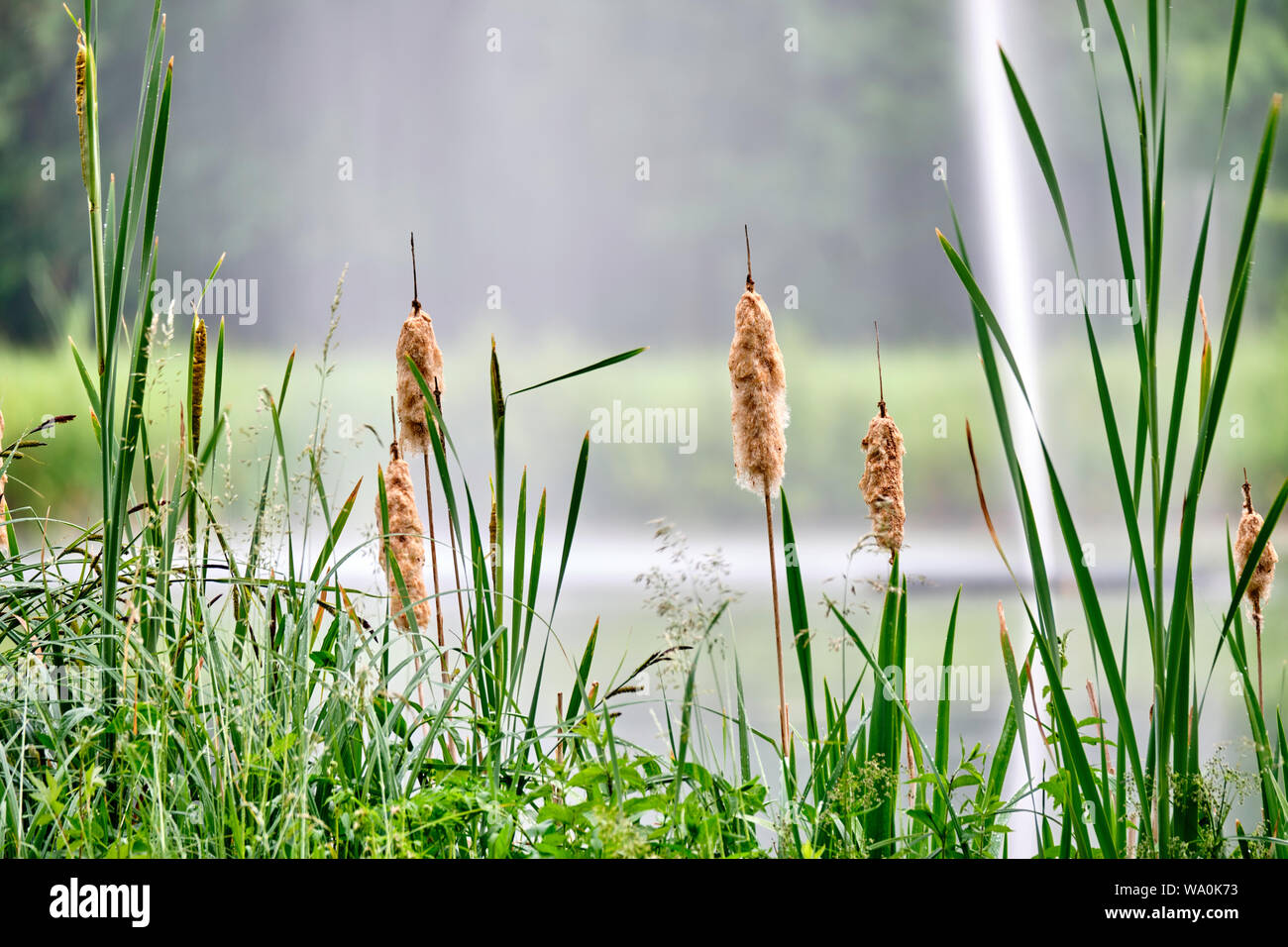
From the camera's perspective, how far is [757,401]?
119 centimetres

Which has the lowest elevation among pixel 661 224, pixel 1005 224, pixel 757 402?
pixel 757 402

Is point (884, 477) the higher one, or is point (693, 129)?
point (693, 129)

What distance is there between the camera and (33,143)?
3344 millimetres

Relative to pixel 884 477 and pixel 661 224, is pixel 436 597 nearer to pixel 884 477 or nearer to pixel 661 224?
pixel 884 477

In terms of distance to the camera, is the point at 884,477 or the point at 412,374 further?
the point at 412,374

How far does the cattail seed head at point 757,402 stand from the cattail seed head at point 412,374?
1.37 ft

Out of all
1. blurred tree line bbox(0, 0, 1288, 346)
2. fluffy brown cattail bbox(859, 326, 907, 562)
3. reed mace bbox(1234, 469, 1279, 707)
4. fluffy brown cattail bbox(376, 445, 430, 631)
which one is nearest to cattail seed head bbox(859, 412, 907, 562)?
fluffy brown cattail bbox(859, 326, 907, 562)

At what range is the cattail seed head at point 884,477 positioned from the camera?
45.4 inches

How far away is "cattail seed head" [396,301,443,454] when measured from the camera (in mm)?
1258

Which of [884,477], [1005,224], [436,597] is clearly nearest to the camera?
[436,597]

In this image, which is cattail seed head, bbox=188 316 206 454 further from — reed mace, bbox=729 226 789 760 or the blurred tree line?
the blurred tree line

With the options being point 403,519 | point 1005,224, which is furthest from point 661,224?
point 403,519
